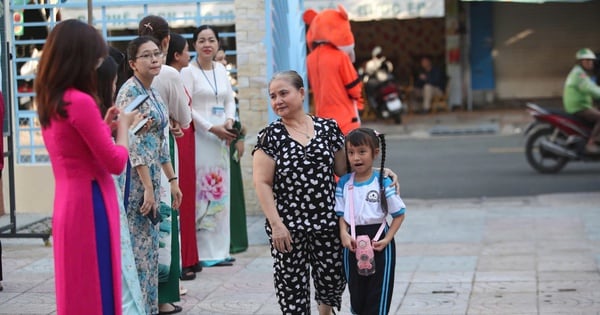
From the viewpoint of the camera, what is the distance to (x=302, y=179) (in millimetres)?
5371

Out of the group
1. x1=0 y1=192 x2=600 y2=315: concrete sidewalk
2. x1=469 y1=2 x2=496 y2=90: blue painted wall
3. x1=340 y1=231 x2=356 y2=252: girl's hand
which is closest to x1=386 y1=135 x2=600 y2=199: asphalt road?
x1=0 y1=192 x2=600 y2=315: concrete sidewalk

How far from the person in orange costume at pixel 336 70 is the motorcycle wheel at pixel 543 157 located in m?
5.86

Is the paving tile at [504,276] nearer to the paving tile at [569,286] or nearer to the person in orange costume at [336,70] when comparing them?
the paving tile at [569,286]

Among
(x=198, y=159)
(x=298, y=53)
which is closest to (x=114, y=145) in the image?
(x=198, y=159)

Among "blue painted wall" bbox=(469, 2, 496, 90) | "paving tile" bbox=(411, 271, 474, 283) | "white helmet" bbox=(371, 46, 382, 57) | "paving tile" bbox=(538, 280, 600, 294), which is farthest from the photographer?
"white helmet" bbox=(371, 46, 382, 57)

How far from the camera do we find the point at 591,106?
47.2ft

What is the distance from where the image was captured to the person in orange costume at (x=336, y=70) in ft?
30.4

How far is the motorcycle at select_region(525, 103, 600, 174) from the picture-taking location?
563 inches

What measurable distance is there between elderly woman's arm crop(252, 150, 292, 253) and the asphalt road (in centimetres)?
797

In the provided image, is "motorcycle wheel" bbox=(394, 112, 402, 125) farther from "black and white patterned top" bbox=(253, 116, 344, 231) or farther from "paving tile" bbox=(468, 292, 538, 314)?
"black and white patterned top" bbox=(253, 116, 344, 231)

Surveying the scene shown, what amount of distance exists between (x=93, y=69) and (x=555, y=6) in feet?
74.9

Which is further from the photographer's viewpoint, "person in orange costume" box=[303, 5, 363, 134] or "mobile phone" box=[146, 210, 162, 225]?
"person in orange costume" box=[303, 5, 363, 134]

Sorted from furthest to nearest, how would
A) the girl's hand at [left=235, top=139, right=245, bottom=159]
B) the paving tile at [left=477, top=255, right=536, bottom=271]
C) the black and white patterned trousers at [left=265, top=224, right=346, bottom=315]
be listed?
the girl's hand at [left=235, top=139, right=245, bottom=159], the paving tile at [left=477, top=255, right=536, bottom=271], the black and white patterned trousers at [left=265, top=224, right=346, bottom=315]

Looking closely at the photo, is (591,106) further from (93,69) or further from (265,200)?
(93,69)
